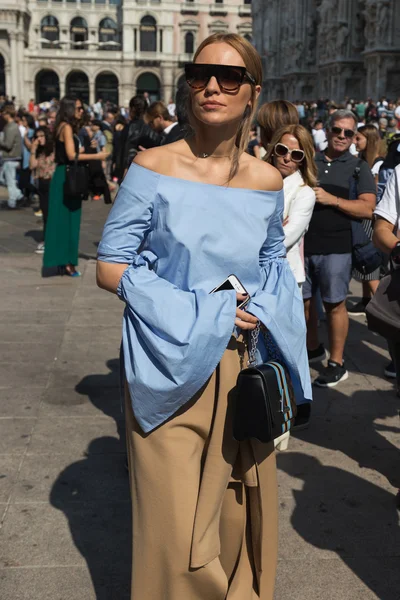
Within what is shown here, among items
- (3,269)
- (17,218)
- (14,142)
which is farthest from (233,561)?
(14,142)

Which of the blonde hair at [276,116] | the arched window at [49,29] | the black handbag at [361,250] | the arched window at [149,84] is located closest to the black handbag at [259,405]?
the blonde hair at [276,116]

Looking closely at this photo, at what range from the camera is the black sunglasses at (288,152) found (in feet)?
13.2

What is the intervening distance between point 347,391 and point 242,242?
295 cm

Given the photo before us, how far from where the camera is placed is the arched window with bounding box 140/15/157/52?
80750mm

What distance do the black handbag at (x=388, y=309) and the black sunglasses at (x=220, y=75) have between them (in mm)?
1129

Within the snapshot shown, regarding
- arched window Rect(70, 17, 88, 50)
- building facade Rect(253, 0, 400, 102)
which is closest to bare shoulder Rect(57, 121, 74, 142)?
building facade Rect(253, 0, 400, 102)

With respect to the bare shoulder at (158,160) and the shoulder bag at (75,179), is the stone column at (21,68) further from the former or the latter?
the bare shoulder at (158,160)

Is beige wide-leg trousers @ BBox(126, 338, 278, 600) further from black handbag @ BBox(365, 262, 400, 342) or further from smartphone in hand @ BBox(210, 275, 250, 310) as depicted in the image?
black handbag @ BBox(365, 262, 400, 342)

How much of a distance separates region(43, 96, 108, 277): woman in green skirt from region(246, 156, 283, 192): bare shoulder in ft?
17.9

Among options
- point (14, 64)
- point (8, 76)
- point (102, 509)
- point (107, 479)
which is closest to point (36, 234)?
point (107, 479)

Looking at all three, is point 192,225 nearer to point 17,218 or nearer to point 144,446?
point 144,446

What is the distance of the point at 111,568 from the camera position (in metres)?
2.90

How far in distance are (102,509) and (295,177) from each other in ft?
6.50

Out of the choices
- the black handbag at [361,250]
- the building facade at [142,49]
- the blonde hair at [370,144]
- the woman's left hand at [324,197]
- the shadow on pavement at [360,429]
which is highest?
the building facade at [142,49]
